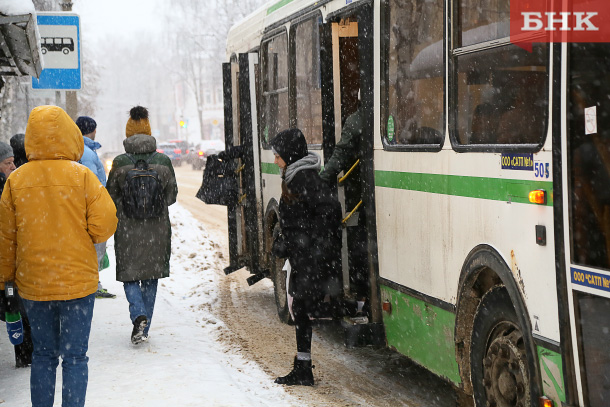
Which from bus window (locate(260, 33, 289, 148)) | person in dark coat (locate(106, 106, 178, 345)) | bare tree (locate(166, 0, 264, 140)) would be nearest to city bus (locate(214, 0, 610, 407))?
bus window (locate(260, 33, 289, 148))

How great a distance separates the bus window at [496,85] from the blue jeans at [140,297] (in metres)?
3.72

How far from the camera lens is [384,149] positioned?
6172 millimetres

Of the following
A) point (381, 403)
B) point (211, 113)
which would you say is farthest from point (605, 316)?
point (211, 113)

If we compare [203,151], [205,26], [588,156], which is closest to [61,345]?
[588,156]

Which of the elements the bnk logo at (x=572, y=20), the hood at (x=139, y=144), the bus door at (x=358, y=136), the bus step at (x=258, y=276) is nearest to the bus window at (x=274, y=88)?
the bus step at (x=258, y=276)

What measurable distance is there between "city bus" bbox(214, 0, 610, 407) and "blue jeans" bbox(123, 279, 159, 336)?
1.93 meters

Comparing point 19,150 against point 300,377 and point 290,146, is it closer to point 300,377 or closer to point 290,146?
point 290,146

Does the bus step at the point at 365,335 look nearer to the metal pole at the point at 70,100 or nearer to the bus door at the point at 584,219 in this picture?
the bus door at the point at 584,219

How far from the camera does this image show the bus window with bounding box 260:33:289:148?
349 inches

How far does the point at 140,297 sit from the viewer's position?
7.72 meters

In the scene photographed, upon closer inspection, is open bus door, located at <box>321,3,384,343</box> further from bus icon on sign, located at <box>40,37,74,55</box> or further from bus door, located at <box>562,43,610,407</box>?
bus icon on sign, located at <box>40,37,74,55</box>

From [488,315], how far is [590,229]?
0.98 metres

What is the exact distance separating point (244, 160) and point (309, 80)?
1971 millimetres

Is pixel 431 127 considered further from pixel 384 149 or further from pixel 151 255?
pixel 151 255
